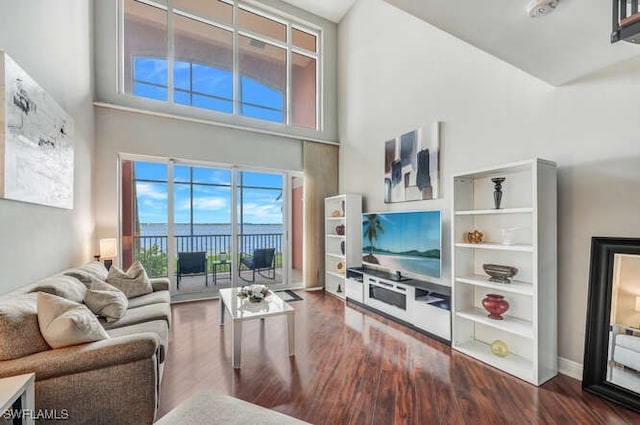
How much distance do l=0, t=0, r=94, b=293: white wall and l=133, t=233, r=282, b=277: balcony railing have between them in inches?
28.3

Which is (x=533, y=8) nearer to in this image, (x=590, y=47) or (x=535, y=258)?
(x=590, y=47)

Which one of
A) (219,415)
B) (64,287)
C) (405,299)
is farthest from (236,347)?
(405,299)

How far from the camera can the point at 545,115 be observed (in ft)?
8.36

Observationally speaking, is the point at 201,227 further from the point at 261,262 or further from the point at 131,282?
the point at 131,282

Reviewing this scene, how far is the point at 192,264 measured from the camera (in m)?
4.83

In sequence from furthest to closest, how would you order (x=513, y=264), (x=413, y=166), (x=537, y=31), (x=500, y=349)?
(x=413, y=166) < (x=513, y=264) < (x=500, y=349) < (x=537, y=31)

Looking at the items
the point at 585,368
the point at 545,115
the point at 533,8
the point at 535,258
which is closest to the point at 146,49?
the point at 533,8

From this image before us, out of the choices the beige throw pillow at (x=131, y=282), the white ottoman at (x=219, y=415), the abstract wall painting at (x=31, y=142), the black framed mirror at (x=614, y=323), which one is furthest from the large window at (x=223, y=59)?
the black framed mirror at (x=614, y=323)

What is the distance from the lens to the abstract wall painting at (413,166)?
11.7 ft

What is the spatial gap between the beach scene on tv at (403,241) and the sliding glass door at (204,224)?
1836 millimetres

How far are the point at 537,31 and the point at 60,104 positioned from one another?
4139mm

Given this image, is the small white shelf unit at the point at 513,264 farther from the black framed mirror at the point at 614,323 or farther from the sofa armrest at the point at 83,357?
the sofa armrest at the point at 83,357

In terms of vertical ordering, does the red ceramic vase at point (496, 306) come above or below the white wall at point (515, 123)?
below

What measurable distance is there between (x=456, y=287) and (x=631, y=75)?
7.03 ft
